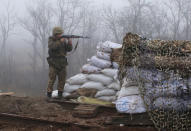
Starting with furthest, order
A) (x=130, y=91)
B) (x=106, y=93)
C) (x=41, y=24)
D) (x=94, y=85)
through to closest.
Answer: (x=41, y=24) < (x=94, y=85) < (x=106, y=93) < (x=130, y=91)

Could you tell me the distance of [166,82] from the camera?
2.79 m

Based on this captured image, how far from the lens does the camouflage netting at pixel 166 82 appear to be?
2721mm

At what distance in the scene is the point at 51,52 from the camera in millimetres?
4906

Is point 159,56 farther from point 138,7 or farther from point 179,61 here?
point 138,7

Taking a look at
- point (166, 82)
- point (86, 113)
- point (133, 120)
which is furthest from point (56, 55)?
point (166, 82)

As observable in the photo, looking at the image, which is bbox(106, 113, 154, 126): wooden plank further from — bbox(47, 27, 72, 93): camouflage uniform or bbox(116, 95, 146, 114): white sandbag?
bbox(47, 27, 72, 93): camouflage uniform

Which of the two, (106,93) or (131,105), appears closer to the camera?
(131,105)

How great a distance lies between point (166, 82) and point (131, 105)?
0.60 meters

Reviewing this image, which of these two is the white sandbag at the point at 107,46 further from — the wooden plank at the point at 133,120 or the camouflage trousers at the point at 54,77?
the wooden plank at the point at 133,120

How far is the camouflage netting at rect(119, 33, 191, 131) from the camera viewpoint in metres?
2.72

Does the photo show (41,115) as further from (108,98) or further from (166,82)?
(166,82)

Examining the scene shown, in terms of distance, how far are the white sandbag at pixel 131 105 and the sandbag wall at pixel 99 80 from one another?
1.86 meters

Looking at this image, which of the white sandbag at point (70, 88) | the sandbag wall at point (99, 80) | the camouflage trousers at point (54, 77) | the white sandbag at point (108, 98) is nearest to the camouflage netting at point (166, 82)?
the white sandbag at point (108, 98)

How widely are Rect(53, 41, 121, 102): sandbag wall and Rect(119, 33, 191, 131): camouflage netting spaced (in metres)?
2.13
